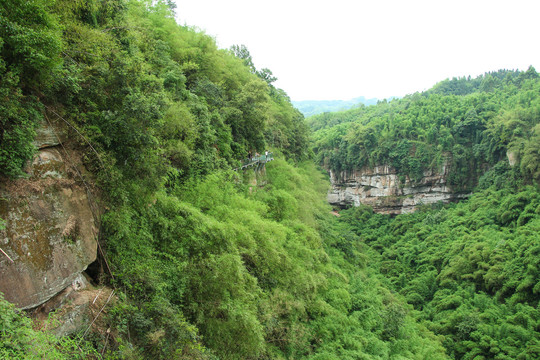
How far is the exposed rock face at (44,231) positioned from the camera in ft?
19.9

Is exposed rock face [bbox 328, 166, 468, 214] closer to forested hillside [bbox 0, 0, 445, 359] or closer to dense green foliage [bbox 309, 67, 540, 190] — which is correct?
dense green foliage [bbox 309, 67, 540, 190]

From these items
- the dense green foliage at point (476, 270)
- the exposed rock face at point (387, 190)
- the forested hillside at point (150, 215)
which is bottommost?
the dense green foliage at point (476, 270)

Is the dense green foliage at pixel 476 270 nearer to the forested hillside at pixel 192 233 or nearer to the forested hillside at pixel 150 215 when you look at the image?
the forested hillside at pixel 192 233

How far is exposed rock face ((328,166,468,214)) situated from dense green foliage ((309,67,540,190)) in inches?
47.1

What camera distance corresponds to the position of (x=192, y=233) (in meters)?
9.79

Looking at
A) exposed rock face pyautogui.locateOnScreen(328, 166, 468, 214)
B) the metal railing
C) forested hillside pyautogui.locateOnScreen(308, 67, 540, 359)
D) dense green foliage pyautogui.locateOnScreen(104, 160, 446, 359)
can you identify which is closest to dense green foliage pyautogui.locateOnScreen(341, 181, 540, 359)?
forested hillside pyautogui.locateOnScreen(308, 67, 540, 359)

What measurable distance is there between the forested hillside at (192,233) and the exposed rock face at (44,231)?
1.41ft

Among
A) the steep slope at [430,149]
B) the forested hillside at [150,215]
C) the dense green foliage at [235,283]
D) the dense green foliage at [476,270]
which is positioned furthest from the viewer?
the steep slope at [430,149]

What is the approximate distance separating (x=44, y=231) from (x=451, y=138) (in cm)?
5820

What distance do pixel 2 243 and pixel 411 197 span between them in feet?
186

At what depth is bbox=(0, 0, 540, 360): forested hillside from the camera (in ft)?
22.3

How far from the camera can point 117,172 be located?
8.19m

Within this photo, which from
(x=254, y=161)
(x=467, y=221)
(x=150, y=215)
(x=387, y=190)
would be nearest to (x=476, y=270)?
(x=467, y=221)

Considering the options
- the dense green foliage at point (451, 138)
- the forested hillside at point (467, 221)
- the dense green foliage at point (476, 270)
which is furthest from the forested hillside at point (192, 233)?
the dense green foliage at point (451, 138)
